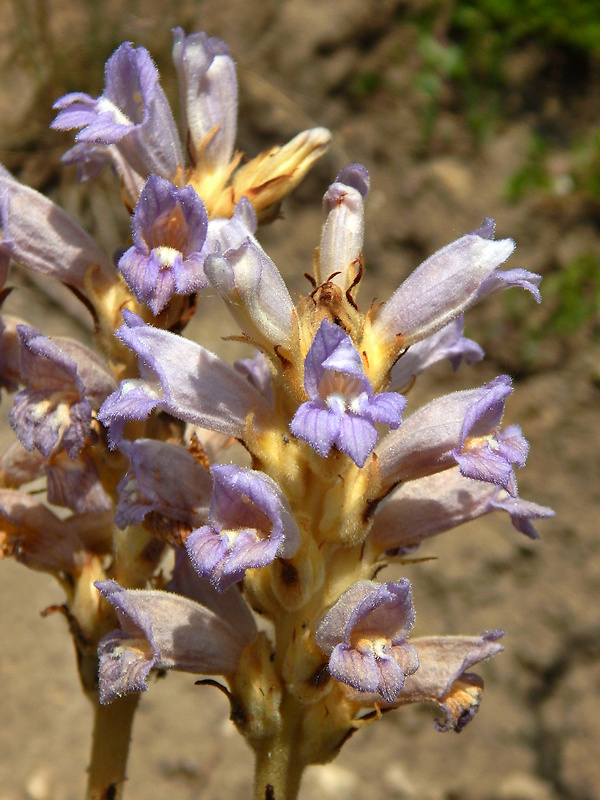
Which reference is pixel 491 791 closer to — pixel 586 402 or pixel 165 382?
pixel 586 402

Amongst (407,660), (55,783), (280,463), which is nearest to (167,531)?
(280,463)

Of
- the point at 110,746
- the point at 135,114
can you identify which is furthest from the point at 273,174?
the point at 110,746

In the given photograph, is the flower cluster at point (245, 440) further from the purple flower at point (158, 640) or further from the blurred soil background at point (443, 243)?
the blurred soil background at point (443, 243)

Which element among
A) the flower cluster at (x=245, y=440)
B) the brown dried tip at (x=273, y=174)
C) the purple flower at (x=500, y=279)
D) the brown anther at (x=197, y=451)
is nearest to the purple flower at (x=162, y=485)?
the flower cluster at (x=245, y=440)

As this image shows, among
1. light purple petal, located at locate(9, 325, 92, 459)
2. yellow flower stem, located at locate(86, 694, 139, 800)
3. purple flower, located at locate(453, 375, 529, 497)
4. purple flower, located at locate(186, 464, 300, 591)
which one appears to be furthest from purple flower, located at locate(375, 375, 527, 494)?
yellow flower stem, located at locate(86, 694, 139, 800)

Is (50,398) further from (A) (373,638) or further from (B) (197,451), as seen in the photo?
(A) (373,638)

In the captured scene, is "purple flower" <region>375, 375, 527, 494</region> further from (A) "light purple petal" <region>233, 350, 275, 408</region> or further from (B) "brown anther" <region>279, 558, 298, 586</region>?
(A) "light purple petal" <region>233, 350, 275, 408</region>
